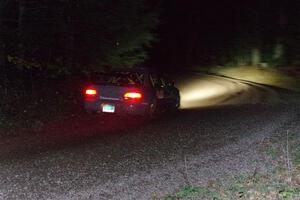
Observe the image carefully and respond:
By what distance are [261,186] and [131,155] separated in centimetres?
312

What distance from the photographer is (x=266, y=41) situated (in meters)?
42.6

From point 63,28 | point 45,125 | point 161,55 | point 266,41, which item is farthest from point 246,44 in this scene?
point 45,125

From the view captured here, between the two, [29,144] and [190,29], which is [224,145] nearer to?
[29,144]

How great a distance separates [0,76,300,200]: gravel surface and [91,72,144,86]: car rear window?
1005 mm

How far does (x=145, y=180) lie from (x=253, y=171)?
5.72 feet

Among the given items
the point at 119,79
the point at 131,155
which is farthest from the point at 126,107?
the point at 131,155

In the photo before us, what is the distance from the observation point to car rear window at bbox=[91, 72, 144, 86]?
15023mm

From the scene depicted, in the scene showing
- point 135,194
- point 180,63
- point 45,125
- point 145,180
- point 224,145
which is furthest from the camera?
point 180,63

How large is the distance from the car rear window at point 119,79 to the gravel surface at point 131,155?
1.01 metres

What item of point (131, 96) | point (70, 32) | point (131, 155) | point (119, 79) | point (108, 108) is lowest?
point (131, 155)

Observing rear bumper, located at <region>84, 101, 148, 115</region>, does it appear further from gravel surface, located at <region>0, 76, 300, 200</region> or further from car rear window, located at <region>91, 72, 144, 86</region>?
car rear window, located at <region>91, 72, 144, 86</region>

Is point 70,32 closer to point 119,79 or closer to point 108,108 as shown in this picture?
point 119,79

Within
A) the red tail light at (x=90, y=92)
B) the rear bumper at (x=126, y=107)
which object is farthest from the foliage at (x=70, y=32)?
the rear bumper at (x=126, y=107)

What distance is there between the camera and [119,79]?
49.5 ft
